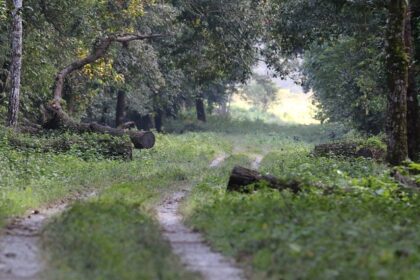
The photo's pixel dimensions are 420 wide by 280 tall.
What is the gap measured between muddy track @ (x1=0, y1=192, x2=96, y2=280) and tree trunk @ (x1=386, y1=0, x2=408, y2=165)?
8.09 m

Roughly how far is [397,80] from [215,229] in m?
7.57

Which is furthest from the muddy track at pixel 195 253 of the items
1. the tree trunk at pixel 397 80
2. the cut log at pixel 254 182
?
the tree trunk at pixel 397 80

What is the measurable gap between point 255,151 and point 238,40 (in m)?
8.41

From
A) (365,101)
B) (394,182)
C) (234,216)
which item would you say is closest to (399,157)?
(394,182)

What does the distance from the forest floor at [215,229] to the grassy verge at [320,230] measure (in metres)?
0.02

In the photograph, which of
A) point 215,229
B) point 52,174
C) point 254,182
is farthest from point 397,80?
point 52,174

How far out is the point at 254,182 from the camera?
14062 millimetres

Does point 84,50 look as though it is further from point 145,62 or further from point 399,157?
point 399,157

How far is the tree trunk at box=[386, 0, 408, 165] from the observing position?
15.6 m

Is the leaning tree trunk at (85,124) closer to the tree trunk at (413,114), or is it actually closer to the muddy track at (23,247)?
the tree trunk at (413,114)

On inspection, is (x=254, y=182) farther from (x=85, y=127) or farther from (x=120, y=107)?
(x=120, y=107)

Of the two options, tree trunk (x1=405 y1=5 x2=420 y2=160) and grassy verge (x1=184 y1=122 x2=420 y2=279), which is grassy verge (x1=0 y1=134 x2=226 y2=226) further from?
tree trunk (x1=405 y1=5 x2=420 y2=160)

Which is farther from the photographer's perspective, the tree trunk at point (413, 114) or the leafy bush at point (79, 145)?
the leafy bush at point (79, 145)

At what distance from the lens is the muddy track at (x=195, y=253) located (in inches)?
313
